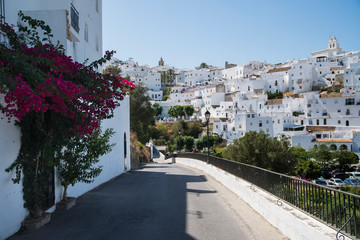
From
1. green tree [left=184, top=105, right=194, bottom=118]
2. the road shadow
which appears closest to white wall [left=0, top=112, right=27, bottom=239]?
the road shadow

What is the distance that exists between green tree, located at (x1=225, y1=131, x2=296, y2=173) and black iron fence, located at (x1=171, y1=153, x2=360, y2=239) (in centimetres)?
1563

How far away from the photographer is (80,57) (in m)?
14.1

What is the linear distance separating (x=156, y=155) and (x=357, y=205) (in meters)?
55.3

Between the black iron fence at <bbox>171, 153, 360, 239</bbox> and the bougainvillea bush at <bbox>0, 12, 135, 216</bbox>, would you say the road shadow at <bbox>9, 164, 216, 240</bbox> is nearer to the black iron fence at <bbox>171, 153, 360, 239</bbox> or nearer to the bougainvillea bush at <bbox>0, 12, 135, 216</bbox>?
the bougainvillea bush at <bbox>0, 12, 135, 216</bbox>

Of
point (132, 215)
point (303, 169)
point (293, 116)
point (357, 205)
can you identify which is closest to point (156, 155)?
point (303, 169)

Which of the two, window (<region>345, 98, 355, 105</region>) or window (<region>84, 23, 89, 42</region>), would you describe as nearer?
window (<region>84, 23, 89, 42</region>)

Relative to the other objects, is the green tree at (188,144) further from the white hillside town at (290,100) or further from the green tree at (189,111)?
the green tree at (189,111)

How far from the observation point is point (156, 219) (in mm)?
7602

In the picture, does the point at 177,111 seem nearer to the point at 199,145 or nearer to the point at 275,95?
the point at 275,95

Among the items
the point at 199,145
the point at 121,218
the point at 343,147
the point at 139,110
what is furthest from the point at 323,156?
the point at 121,218

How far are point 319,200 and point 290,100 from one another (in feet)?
291

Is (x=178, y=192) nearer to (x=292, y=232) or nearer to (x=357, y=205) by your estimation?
(x=292, y=232)

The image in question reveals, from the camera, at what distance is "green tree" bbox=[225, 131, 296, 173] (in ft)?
81.1

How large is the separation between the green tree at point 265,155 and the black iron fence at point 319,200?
15625 millimetres
